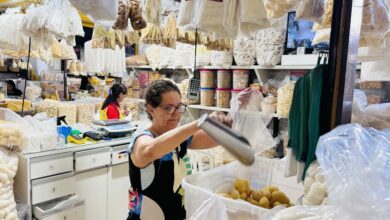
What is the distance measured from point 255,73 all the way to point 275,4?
7.73ft

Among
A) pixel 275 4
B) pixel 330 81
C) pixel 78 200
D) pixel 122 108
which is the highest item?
pixel 275 4

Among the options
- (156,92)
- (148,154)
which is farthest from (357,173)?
(156,92)

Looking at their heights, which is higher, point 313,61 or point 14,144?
point 313,61

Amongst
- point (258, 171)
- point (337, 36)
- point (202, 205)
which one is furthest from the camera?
point (258, 171)

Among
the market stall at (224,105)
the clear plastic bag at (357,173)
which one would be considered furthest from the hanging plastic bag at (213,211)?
the clear plastic bag at (357,173)

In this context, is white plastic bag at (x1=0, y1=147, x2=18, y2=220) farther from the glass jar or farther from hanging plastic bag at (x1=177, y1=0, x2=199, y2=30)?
the glass jar

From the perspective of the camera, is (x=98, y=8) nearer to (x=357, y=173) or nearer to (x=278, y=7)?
(x=278, y=7)

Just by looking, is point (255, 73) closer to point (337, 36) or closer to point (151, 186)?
point (151, 186)

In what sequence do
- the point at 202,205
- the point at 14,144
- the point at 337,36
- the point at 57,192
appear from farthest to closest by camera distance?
the point at 57,192 < the point at 14,144 < the point at 202,205 < the point at 337,36

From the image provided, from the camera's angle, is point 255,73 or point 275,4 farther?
point 255,73

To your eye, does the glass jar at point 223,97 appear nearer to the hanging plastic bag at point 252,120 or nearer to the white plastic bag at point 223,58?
the white plastic bag at point 223,58

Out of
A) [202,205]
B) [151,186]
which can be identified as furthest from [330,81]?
[151,186]

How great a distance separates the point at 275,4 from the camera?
40.8 inches

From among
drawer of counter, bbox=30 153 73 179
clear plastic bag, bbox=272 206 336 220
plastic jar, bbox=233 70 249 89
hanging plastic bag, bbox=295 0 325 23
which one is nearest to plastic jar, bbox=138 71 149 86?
plastic jar, bbox=233 70 249 89
